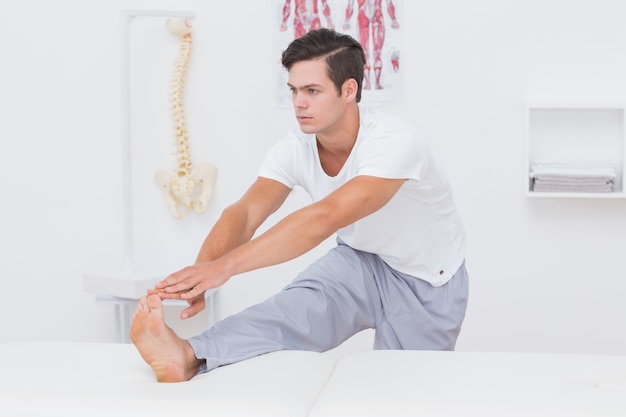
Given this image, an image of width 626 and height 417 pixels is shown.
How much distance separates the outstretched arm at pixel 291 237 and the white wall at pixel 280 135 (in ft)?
4.64

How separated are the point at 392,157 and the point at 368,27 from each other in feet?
4.74

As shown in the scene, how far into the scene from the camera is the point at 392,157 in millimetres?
2180

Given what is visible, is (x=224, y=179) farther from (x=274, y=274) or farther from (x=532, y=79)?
(x=532, y=79)

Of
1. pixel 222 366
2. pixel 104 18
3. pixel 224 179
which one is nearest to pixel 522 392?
pixel 222 366

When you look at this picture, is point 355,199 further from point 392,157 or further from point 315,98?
point 315,98

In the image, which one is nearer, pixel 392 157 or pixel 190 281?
pixel 190 281

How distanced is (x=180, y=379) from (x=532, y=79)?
79.9 inches

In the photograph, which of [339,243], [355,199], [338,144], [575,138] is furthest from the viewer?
[575,138]

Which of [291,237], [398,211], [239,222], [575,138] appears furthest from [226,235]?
[575,138]

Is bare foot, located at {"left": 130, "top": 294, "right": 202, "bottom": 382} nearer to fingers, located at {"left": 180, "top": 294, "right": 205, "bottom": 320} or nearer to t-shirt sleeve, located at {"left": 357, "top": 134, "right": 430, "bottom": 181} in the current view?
fingers, located at {"left": 180, "top": 294, "right": 205, "bottom": 320}

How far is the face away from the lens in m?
2.34

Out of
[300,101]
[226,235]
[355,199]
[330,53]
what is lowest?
[226,235]

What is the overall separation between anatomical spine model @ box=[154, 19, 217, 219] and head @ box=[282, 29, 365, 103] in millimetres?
1220

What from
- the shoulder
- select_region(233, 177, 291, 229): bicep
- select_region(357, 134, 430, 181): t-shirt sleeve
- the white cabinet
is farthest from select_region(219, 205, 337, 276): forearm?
the white cabinet
